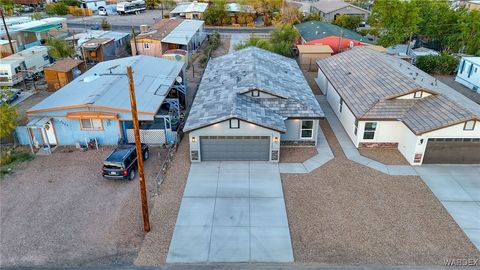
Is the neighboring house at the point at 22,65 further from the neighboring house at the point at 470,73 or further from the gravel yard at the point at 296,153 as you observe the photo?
the neighboring house at the point at 470,73

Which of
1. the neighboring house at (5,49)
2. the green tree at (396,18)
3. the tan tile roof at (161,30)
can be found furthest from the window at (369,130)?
the neighboring house at (5,49)

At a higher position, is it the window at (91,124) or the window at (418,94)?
the window at (418,94)

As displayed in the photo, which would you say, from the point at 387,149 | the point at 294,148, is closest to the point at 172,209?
the point at 294,148

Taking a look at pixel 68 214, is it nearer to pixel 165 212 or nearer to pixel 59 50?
pixel 165 212

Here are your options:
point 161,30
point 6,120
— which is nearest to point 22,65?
point 6,120

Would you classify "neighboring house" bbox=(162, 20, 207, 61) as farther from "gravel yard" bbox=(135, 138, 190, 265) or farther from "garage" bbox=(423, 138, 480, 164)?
"garage" bbox=(423, 138, 480, 164)

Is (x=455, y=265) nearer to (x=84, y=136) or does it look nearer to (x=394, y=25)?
(x=84, y=136)

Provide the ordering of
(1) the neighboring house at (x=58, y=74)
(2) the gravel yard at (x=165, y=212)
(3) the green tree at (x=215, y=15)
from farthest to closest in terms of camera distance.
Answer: (3) the green tree at (x=215, y=15)
(1) the neighboring house at (x=58, y=74)
(2) the gravel yard at (x=165, y=212)
